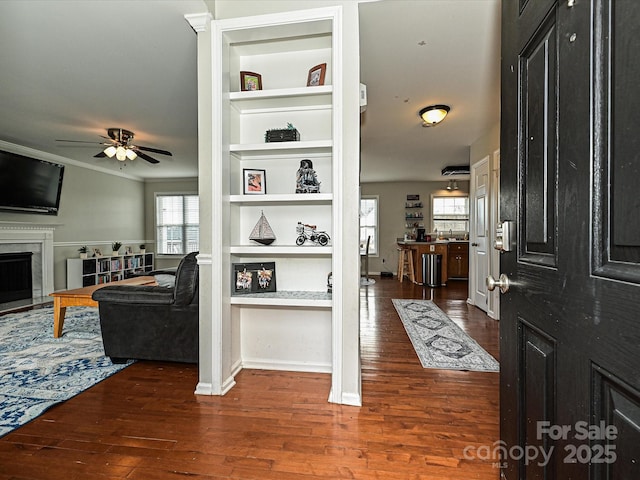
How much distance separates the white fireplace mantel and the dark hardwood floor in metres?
4.10

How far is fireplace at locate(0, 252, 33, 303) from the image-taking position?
15.8 feet

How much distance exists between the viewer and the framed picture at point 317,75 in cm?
221

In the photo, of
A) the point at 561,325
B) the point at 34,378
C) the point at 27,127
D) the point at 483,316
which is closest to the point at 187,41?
the point at 34,378

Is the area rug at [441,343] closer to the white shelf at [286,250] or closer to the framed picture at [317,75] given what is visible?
the white shelf at [286,250]

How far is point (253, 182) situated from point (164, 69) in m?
1.56

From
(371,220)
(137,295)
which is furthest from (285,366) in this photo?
(371,220)

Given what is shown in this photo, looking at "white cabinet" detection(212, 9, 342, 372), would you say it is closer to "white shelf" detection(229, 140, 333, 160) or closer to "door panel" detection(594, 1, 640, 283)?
"white shelf" detection(229, 140, 333, 160)

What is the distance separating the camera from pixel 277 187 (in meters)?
2.51

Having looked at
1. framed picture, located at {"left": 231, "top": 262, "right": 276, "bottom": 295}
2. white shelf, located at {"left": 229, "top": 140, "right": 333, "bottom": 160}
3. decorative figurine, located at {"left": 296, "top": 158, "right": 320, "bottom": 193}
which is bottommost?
framed picture, located at {"left": 231, "top": 262, "right": 276, "bottom": 295}

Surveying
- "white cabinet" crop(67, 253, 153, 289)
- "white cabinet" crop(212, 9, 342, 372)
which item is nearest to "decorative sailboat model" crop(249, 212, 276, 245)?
"white cabinet" crop(212, 9, 342, 372)

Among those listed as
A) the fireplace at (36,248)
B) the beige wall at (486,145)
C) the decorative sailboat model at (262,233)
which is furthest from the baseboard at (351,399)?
the fireplace at (36,248)

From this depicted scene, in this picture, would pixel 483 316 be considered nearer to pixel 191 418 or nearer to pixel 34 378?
pixel 191 418

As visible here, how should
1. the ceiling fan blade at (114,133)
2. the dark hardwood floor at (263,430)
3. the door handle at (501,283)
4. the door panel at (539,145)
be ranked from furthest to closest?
the ceiling fan blade at (114,133) < the dark hardwood floor at (263,430) < the door handle at (501,283) < the door panel at (539,145)

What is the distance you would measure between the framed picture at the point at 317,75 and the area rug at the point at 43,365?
2.59m
